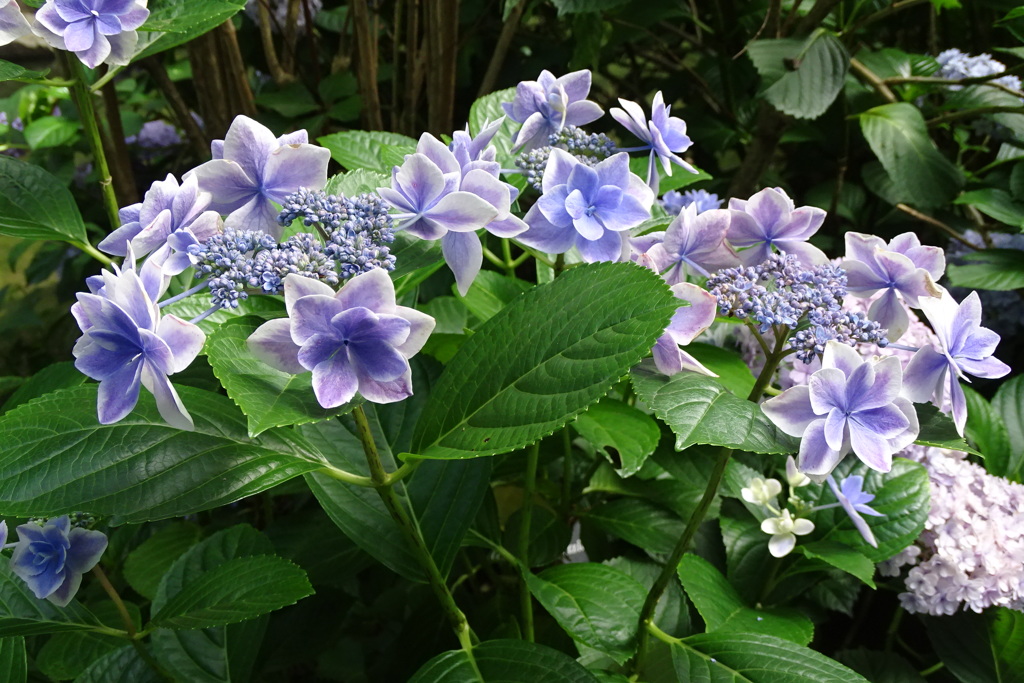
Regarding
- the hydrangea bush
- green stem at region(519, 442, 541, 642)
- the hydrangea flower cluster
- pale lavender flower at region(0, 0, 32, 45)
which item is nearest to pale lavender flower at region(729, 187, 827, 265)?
the hydrangea bush

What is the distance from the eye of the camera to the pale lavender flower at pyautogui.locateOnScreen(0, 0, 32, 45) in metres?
0.63

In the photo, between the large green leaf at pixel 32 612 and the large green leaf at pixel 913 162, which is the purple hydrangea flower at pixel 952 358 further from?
the large green leaf at pixel 913 162

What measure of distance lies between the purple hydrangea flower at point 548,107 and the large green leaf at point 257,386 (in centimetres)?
29

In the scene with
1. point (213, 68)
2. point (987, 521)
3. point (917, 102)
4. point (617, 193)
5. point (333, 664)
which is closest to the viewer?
point (617, 193)

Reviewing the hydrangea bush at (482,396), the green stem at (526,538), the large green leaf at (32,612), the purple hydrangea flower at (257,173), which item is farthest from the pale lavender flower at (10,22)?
the green stem at (526,538)

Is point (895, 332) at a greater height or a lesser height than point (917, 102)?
greater

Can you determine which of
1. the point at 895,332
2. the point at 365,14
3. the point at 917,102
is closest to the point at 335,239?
the point at 895,332

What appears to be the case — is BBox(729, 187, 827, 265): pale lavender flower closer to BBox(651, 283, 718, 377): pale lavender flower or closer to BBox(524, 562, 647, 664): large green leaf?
BBox(651, 283, 718, 377): pale lavender flower

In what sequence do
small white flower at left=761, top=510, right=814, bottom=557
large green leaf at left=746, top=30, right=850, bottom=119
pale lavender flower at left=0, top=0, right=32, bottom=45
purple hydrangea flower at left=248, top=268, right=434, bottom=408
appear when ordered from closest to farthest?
purple hydrangea flower at left=248, top=268, right=434, bottom=408, pale lavender flower at left=0, top=0, right=32, bottom=45, small white flower at left=761, top=510, right=814, bottom=557, large green leaf at left=746, top=30, right=850, bottom=119

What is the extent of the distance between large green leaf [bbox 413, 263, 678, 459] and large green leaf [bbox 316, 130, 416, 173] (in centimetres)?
40

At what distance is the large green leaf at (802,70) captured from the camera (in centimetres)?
127

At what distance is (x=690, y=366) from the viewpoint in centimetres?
59

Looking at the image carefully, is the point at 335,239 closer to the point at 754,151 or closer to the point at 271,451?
the point at 271,451

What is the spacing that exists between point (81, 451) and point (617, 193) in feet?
1.34
